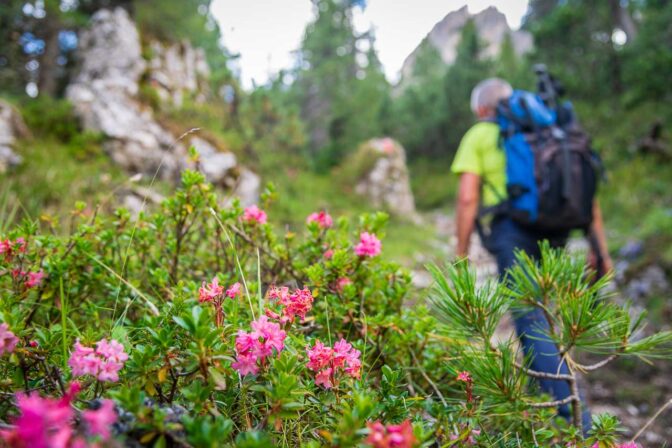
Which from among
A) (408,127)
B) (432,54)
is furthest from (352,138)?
(432,54)

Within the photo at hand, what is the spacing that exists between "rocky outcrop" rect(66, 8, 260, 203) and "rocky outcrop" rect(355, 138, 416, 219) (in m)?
6.95

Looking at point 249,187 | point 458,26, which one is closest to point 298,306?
point 458,26

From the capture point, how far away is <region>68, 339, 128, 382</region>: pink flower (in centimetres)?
64

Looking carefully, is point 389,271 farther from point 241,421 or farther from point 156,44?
point 156,44

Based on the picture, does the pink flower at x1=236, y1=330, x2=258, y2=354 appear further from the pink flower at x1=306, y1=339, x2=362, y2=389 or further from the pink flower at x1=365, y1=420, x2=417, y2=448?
the pink flower at x1=365, y1=420, x2=417, y2=448

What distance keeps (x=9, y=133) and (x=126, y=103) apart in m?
2.32

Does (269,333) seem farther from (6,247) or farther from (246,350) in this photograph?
(6,247)

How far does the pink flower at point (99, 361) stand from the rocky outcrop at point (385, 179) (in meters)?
14.3

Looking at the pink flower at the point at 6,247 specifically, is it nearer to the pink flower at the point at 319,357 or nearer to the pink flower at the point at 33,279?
the pink flower at the point at 33,279

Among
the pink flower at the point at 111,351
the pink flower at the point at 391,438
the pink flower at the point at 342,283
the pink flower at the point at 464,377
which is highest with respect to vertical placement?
the pink flower at the point at 342,283

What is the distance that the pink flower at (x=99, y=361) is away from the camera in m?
0.64

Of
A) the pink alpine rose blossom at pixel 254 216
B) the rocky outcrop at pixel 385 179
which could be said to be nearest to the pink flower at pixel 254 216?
the pink alpine rose blossom at pixel 254 216

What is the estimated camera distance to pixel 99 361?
0.65 meters

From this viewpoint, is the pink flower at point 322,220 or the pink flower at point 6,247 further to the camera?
the pink flower at point 322,220
